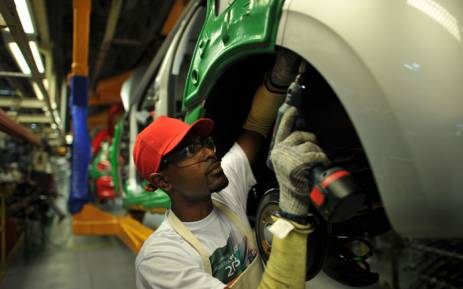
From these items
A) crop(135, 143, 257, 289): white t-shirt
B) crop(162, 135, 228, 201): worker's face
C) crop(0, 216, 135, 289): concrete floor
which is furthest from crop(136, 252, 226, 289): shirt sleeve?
crop(0, 216, 135, 289): concrete floor

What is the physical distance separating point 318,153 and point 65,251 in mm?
3957

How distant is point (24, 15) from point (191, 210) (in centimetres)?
158

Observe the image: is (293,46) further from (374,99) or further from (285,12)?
(374,99)

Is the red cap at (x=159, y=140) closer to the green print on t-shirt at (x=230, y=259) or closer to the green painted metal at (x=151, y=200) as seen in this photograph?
the green print on t-shirt at (x=230, y=259)

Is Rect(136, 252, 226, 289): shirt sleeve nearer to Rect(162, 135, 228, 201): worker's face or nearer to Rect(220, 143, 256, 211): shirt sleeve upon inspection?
Rect(162, 135, 228, 201): worker's face

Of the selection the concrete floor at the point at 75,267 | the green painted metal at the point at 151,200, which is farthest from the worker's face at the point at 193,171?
the concrete floor at the point at 75,267

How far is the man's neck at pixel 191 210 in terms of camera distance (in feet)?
4.02

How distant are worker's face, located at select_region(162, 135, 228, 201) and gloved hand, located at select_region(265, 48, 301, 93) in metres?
0.31

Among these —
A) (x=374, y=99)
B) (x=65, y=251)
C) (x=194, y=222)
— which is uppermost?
(x=374, y=99)

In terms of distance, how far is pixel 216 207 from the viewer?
4.31 ft

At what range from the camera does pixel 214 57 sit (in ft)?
3.78

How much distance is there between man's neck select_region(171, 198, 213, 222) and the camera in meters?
1.22

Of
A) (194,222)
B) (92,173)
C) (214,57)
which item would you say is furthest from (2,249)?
(92,173)

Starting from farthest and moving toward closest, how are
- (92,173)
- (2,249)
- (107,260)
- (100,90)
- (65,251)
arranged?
(92,173) → (100,90) → (65,251) → (107,260) → (2,249)
